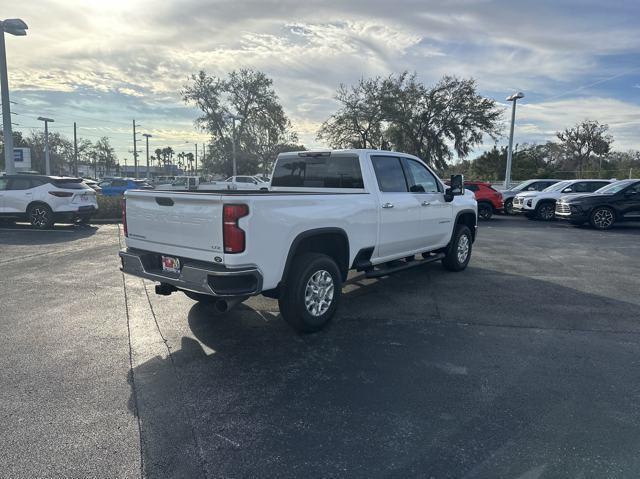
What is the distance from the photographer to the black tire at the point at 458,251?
7.74 meters

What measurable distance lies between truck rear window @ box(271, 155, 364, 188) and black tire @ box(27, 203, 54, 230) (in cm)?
918

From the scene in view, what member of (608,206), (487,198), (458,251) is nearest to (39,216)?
(458,251)

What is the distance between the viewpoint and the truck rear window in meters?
5.83

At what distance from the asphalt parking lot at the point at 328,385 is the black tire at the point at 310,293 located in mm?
214

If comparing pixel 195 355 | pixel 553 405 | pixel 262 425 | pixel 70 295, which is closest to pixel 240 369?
pixel 195 355

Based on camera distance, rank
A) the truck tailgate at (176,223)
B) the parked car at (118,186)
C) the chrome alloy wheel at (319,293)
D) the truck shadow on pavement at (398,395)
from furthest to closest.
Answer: the parked car at (118,186), the chrome alloy wheel at (319,293), the truck tailgate at (176,223), the truck shadow on pavement at (398,395)

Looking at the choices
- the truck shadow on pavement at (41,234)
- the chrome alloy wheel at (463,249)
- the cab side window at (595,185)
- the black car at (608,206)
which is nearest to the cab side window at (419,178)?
the chrome alloy wheel at (463,249)

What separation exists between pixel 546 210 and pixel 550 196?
570 mm

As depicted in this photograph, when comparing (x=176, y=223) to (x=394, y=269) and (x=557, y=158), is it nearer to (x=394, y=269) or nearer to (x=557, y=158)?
(x=394, y=269)

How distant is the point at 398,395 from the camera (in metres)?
3.54

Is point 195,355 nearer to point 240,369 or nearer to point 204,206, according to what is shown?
point 240,369

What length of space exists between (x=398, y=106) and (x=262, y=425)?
1212 inches

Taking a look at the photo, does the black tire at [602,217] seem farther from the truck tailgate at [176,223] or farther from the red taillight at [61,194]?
the red taillight at [61,194]

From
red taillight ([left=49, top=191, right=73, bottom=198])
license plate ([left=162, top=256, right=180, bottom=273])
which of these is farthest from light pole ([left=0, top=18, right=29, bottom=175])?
license plate ([left=162, top=256, right=180, bottom=273])
